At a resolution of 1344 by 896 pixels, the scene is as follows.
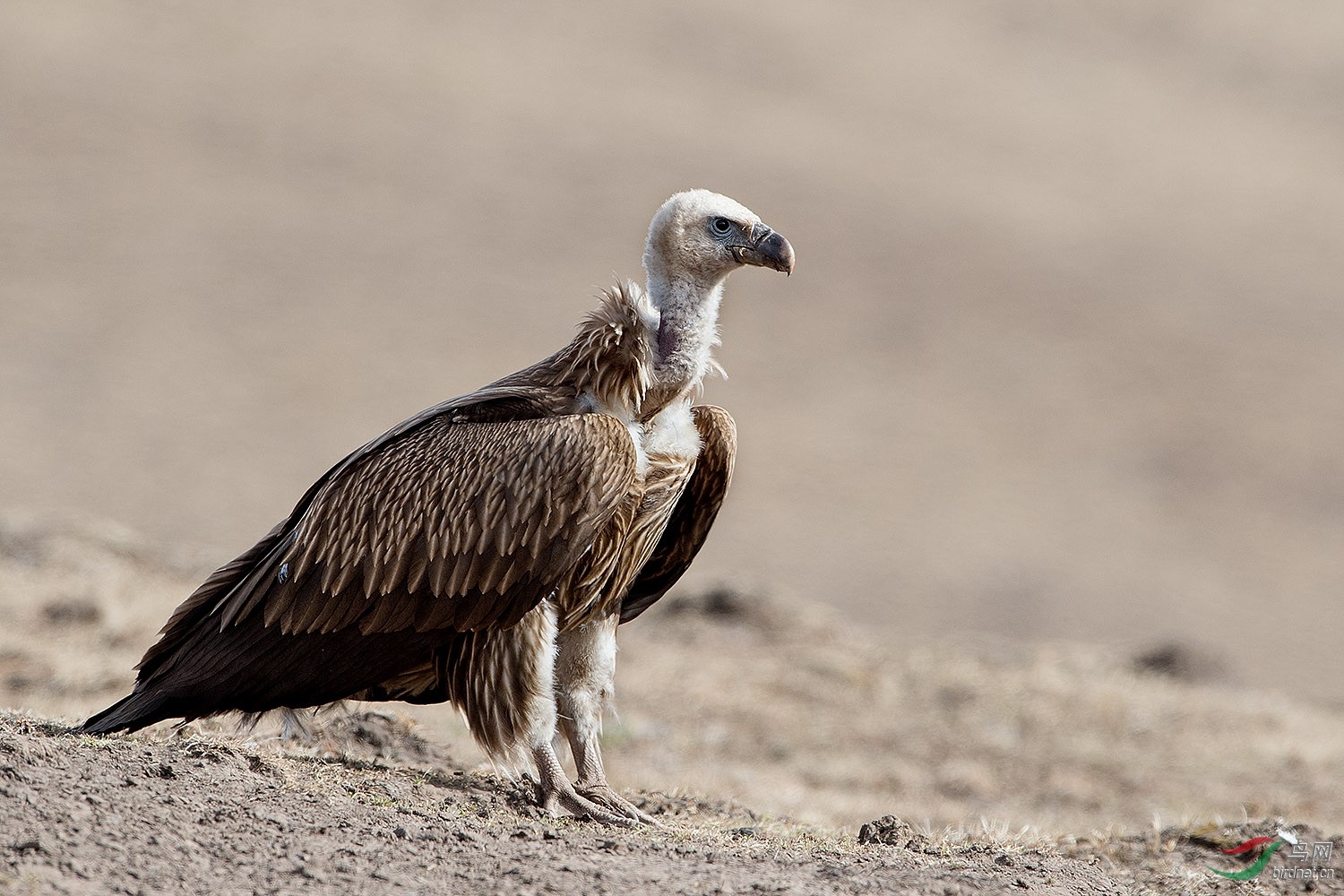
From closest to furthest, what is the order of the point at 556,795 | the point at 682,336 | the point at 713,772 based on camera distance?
the point at 556,795 → the point at 682,336 → the point at 713,772

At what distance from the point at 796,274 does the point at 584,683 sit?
2120 cm

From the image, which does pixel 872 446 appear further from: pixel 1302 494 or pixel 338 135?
pixel 338 135

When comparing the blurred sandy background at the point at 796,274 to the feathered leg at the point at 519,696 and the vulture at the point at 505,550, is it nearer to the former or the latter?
the vulture at the point at 505,550

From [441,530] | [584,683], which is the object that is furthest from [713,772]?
[441,530]

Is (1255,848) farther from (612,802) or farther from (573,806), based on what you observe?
(573,806)

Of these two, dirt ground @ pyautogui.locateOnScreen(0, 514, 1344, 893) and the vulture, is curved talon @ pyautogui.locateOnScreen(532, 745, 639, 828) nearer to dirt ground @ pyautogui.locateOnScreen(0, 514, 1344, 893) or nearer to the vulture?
the vulture

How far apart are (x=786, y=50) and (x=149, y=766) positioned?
33308 millimetres

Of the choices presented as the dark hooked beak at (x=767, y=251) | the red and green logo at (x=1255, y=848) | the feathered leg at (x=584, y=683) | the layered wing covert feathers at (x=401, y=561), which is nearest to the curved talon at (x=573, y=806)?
the feathered leg at (x=584, y=683)

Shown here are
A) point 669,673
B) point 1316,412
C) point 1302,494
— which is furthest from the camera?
point 1316,412

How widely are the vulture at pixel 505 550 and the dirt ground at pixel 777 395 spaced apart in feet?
1.13

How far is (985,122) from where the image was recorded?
110 feet

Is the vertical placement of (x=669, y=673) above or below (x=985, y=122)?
below

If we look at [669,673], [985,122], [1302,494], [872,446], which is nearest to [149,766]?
[669,673]

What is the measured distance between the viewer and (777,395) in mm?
23594
